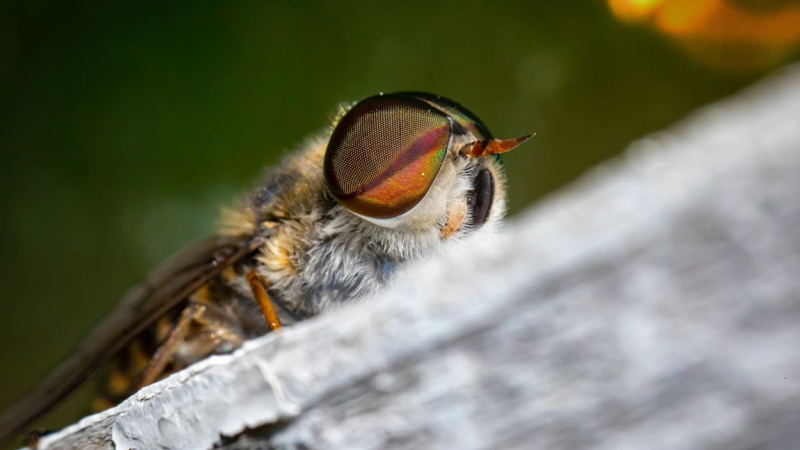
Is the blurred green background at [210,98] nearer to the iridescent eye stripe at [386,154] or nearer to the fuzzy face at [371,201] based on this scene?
the fuzzy face at [371,201]

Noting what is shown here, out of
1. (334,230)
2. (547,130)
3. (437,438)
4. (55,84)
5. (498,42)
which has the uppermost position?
(55,84)

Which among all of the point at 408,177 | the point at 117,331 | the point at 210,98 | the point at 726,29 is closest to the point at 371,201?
the point at 408,177

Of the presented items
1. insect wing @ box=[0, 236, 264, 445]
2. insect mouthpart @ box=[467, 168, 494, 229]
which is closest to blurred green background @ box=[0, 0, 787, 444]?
insect wing @ box=[0, 236, 264, 445]

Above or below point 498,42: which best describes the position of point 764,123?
below

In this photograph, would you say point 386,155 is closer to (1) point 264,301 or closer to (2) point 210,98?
(1) point 264,301

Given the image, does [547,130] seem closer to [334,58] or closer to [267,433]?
[334,58]

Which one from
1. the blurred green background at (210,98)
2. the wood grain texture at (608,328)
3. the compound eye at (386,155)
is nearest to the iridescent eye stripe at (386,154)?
the compound eye at (386,155)

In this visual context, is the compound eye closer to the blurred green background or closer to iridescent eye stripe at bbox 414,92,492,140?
iridescent eye stripe at bbox 414,92,492,140

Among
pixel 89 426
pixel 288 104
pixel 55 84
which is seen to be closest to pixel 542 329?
pixel 89 426

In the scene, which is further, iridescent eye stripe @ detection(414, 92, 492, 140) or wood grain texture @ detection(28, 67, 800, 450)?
iridescent eye stripe @ detection(414, 92, 492, 140)
